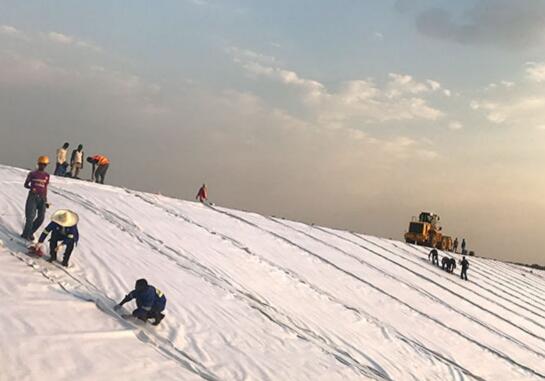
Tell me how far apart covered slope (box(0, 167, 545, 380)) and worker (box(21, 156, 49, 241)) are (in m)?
0.38

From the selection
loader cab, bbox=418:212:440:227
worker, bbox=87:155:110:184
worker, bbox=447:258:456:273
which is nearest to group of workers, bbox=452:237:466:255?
loader cab, bbox=418:212:440:227

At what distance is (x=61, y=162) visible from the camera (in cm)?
1647

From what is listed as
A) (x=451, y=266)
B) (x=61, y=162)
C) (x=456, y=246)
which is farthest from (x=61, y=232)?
(x=456, y=246)

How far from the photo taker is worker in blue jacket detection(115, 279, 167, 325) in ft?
21.4

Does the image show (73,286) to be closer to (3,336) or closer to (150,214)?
(3,336)

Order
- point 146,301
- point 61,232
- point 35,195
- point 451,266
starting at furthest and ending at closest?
1. point 451,266
2. point 35,195
3. point 61,232
4. point 146,301

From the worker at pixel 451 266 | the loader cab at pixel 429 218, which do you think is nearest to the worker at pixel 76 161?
the worker at pixel 451 266

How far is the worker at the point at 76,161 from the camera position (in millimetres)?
16672

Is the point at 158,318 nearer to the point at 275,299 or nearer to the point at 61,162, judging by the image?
the point at 275,299

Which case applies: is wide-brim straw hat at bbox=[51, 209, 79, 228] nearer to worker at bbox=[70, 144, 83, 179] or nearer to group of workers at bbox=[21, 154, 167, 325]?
group of workers at bbox=[21, 154, 167, 325]

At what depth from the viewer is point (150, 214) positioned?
44.5 feet

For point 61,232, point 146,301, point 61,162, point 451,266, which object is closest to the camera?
point 146,301

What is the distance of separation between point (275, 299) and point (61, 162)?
1012 centimetres

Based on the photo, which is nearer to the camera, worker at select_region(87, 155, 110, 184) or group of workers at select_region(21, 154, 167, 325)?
group of workers at select_region(21, 154, 167, 325)
